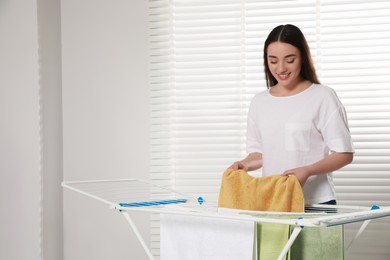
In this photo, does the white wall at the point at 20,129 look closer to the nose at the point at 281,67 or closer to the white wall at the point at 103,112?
the white wall at the point at 103,112

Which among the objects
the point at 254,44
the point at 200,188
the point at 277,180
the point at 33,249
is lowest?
the point at 33,249

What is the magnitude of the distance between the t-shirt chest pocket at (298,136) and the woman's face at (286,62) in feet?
0.53

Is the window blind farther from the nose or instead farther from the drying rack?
the nose

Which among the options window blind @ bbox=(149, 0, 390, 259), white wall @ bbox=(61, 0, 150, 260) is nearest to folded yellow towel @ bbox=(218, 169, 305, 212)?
window blind @ bbox=(149, 0, 390, 259)

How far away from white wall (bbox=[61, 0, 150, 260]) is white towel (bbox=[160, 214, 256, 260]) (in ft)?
5.80

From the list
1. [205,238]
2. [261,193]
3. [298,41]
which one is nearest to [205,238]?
[205,238]

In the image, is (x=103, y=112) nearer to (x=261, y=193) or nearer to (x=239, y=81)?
(x=239, y=81)

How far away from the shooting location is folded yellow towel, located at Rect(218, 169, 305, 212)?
2166mm

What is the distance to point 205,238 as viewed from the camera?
208 cm

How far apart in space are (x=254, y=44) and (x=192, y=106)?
1.59 ft

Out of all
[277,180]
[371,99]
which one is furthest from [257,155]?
[371,99]

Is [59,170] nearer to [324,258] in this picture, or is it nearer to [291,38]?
[291,38]

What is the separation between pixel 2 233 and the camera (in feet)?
12.5

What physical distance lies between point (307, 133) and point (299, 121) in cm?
5
